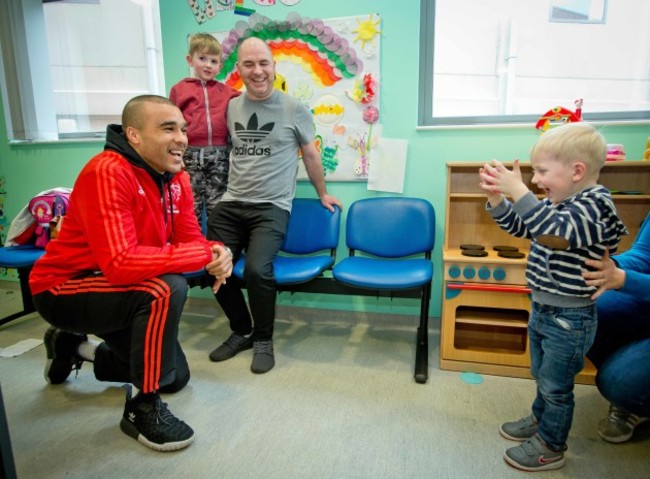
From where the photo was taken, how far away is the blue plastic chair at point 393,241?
200 centimetres

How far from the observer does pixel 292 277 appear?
193 cm

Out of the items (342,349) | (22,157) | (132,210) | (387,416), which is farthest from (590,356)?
(22,157)

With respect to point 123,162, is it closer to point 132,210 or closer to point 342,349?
point 132,210

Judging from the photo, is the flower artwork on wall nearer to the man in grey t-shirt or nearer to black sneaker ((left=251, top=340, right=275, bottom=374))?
the man in grey t-shirt

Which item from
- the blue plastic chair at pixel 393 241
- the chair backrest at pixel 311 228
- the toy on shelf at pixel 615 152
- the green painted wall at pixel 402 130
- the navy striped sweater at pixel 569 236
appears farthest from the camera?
the chair backrest at pixel 311 228

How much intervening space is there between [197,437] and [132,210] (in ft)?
2.75

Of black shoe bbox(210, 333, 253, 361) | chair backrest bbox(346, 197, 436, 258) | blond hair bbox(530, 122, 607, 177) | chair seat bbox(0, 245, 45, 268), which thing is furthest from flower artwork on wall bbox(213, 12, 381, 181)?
chair seat bbox(0, 245, 45, 268)

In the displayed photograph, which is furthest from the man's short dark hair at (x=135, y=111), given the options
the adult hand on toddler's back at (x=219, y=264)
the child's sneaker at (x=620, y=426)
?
the child's sneaker at (x=620, y=426)

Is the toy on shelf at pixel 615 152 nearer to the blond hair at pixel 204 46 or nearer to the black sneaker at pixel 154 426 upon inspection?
the blond hair at pixel 204 46

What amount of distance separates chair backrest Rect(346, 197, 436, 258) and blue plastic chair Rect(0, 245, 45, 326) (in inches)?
72.3

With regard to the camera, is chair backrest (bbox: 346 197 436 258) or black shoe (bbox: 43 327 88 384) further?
chair backrest (bbox: 346 197 436 258)

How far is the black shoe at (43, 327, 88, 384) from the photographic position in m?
1.78

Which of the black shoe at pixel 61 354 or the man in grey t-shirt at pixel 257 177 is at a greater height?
the man in grey t-shirt at pixel 257 177

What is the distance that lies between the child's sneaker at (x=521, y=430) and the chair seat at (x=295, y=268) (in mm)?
1002
